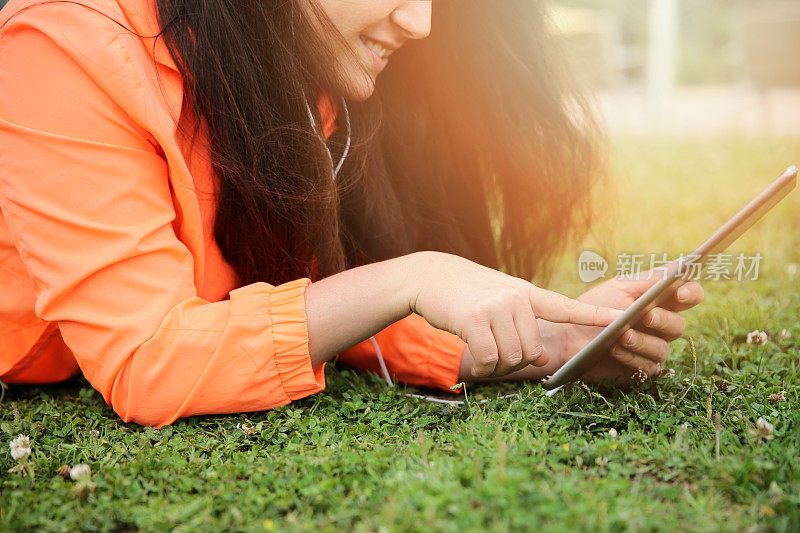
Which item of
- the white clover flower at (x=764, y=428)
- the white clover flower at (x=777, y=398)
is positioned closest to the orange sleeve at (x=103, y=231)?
the white clover flower at (x=764, y=428)

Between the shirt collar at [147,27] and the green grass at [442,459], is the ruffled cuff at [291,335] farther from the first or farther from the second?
the shirt collar at [147,27]

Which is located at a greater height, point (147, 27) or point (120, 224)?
point (147, 27)

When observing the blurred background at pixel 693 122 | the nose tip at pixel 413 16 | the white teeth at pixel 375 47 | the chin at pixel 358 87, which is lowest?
the blurred background at pixel 693 122

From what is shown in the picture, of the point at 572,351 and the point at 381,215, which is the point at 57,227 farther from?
the point at 572,351

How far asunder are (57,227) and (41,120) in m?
0.21

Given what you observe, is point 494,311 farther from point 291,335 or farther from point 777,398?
point 777,398

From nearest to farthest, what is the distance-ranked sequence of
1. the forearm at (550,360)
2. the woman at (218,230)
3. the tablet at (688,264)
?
1. the tablet at (688,264)
2. the woman at (218,230)
3. the forearm at (550,360)

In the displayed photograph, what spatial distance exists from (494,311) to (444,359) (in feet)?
1.53

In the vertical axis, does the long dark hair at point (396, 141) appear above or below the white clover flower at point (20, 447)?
above

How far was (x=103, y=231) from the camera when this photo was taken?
4.79 feet

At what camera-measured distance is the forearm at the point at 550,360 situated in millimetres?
1804

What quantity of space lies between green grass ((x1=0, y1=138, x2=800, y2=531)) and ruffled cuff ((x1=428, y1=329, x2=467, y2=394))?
93mm

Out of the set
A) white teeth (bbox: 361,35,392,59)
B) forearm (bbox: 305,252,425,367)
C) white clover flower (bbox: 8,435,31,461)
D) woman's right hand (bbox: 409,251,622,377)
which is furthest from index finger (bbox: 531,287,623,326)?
white clover flower (bbox: 8,435,31,461)

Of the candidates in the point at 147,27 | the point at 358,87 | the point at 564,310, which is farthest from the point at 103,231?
the point at 564,310
